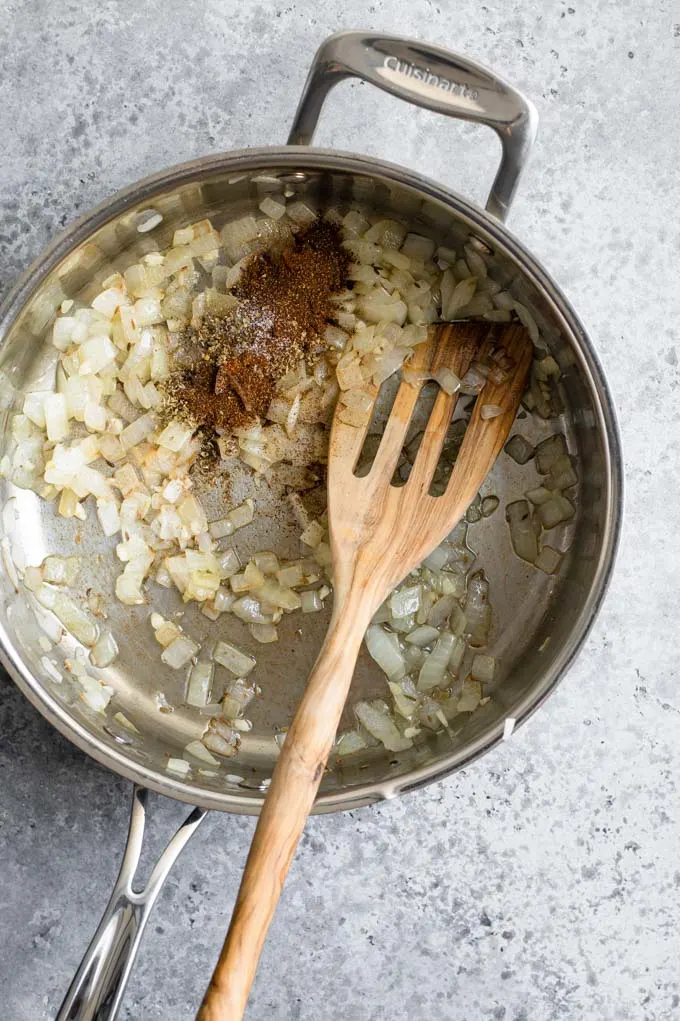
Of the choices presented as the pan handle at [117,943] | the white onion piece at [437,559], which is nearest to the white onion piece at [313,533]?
the white onion piece at [437,559]

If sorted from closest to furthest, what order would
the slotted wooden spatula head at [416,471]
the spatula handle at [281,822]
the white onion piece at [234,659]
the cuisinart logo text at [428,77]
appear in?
the spatula handle at [281,822]
the cuisinart logo text at [428,77]
the slotted wooden spatula head at [416,471]
the white onion piece at [234,659]

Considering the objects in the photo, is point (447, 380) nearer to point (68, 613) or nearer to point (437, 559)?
point (437, 559)

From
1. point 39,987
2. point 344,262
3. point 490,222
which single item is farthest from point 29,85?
point 39,987

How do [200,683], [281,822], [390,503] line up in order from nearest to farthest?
[281,822] < [390,503] < [200,683]

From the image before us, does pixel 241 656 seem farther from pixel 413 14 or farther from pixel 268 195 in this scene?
pixel 413 14

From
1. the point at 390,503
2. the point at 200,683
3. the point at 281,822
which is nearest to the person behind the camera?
the point at 281,822

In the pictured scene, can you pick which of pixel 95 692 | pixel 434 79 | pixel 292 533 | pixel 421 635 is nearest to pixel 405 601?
pixel 421 635

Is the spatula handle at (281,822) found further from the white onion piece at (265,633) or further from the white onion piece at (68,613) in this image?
the white onion piece at (68,613)
